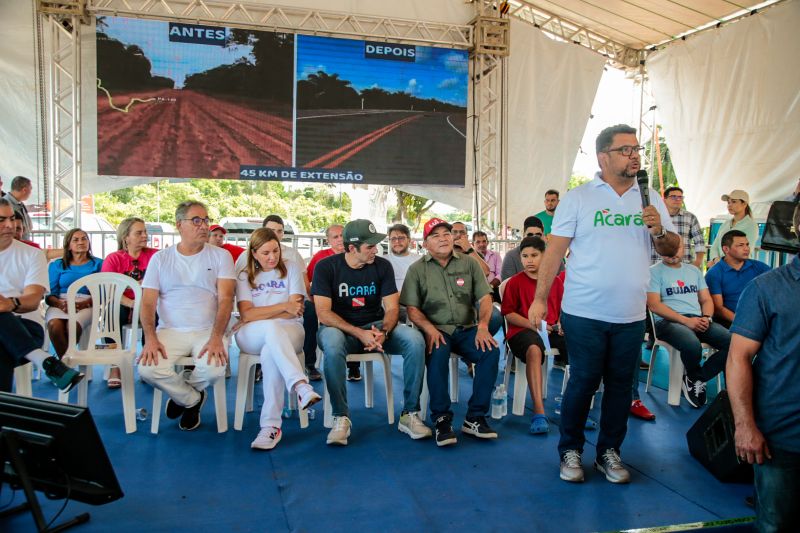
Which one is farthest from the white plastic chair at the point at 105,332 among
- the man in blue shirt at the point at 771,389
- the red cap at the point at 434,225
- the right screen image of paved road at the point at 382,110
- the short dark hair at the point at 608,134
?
the right screen image of paved road at the point at 382,110

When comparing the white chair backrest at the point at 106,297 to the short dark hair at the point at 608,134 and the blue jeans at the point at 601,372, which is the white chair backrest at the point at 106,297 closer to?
the blue jeans at the point at 601,372

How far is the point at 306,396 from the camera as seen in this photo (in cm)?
312

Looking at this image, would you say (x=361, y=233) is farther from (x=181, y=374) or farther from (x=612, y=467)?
(x=612, y=467)

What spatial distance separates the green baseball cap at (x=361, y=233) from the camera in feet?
11.5

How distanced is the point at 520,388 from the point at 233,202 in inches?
719

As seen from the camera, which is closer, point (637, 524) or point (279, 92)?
point (637, 524)

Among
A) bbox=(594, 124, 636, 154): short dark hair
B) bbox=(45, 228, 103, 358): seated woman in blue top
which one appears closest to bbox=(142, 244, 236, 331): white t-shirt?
bbox=(45, 228, 103, 358): seated woman in blue top

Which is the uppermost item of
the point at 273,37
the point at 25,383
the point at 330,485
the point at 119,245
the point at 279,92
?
the point at 273,37

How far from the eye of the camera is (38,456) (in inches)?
74.8

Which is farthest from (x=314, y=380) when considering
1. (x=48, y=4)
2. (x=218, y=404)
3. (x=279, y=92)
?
(x=48, y=4)

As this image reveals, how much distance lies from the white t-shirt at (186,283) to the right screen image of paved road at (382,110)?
4.25 metres

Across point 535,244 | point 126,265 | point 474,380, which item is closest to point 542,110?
point 535,244

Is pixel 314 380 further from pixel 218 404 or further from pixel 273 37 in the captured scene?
pixel 273 37

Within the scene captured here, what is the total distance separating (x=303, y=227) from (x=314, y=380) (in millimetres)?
16850
